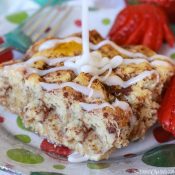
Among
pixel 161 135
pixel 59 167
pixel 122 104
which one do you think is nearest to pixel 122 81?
pixel 122 104

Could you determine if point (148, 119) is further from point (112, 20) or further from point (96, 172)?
point (112, 20)

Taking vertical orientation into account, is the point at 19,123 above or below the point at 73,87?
below

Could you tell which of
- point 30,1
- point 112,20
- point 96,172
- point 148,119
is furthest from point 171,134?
point 30,1

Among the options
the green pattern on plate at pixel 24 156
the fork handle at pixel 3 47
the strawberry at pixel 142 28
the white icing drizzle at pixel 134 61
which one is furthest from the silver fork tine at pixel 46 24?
the green pattern on plate at pixel 24 156

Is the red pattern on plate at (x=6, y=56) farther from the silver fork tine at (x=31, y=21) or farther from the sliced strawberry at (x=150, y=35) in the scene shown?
the sliced strawberry at (x=150, y=35)

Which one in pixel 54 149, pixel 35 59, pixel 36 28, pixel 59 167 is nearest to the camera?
pixel 59 167

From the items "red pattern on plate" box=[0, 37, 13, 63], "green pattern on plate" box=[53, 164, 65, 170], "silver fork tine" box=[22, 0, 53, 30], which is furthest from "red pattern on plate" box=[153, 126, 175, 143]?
"silver fork tine" box=[22, 0, 53, 30]

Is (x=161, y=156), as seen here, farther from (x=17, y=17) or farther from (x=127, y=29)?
(x=17, y=17)

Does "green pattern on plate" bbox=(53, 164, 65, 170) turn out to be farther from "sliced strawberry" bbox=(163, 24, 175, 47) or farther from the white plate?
"sliced strawberry" bbox=(163, 24, 175, 47)
